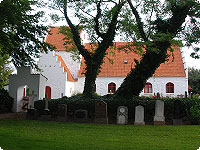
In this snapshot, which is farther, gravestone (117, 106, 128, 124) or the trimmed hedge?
the trimmed hedge

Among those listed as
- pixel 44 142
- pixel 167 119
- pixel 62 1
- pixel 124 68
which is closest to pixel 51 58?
pixel 124 68

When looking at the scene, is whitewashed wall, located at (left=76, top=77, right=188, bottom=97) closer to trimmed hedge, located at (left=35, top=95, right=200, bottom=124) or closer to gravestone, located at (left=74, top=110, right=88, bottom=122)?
trimmed hedge, located at (left=35, top=95, right=200, bottom=124)

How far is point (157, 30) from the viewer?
14078 millimetres

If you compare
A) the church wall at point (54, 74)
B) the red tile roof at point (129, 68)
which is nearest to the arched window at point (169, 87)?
the red tile roof at point (129, 68)

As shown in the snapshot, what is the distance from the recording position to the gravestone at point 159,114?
38.3 feet

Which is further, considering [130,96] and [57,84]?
[57,84]

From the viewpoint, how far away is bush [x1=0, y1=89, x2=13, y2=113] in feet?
56.2

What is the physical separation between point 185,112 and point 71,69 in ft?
80.7

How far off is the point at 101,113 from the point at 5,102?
8.77m

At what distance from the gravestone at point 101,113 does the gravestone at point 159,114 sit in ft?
8.07

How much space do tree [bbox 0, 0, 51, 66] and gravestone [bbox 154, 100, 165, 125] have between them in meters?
8.99

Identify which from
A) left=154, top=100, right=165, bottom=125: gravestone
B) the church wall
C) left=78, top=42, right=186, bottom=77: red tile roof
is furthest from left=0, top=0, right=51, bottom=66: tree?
left=78, top=42, right=186, bottom=77: red tile roof

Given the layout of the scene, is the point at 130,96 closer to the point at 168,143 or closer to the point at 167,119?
the point at 167,119

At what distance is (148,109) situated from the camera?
12641 mm
